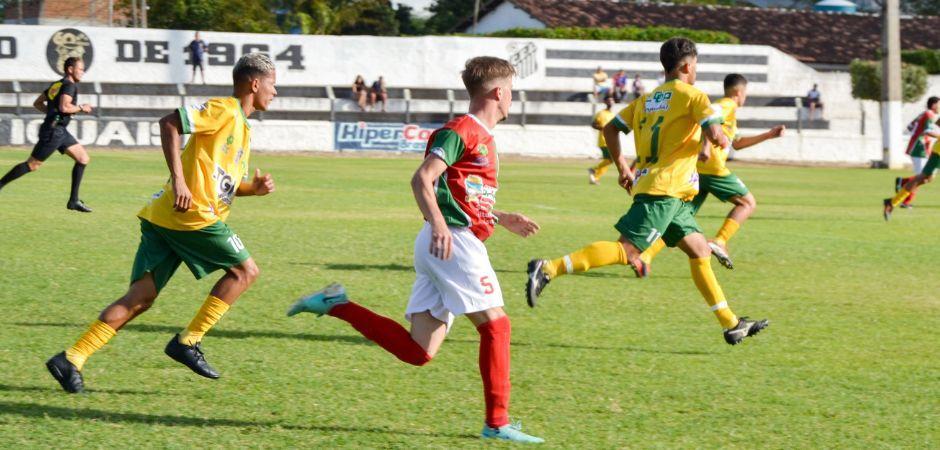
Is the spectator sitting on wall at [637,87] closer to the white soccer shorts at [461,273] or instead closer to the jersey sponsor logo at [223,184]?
the jersey sponsor logo at [223,184]

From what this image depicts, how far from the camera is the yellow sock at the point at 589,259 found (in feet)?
27.1

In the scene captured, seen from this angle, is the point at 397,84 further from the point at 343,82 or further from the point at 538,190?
the point at 538,190

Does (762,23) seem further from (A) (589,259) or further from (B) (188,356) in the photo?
(B) (188,356)

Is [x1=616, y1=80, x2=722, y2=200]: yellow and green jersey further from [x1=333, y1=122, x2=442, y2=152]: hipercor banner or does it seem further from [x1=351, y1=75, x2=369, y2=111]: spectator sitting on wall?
[x1=351, y1=75, x2=369, y2=111]: spectator sitting on wall

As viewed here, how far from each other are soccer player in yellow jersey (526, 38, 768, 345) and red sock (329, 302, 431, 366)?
2.36 m

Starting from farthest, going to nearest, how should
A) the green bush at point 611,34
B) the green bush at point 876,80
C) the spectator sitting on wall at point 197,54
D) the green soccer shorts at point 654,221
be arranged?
the green bush at point 611,34 → the green bush at point 876,80 → the spectator sitting on wall at point 197,54 → the green soccer shorts at point 654,221

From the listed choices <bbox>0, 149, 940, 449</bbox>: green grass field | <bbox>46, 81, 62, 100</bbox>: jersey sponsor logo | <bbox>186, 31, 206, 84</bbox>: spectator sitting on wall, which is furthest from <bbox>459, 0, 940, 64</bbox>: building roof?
<bbox>0, 149, 940, 449</bbox>: green grass field

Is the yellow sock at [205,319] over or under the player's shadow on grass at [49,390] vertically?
over

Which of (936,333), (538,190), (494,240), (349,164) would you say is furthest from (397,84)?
(936,333)

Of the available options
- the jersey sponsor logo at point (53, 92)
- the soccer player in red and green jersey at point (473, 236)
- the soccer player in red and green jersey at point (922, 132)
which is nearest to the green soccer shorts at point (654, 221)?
the soccer player in red and green jersey at point (473, 236)

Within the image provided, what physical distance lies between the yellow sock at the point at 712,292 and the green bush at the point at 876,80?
4439cm

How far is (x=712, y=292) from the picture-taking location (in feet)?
26.1

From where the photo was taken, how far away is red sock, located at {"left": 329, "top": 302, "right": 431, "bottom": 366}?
5613 millimetres

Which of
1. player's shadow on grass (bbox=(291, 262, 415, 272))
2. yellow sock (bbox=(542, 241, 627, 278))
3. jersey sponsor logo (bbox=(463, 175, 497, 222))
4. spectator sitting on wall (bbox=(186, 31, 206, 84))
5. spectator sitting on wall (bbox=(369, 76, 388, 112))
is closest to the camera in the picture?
jersey sponsor logo (bbox=(463, 175, 497, 222))
